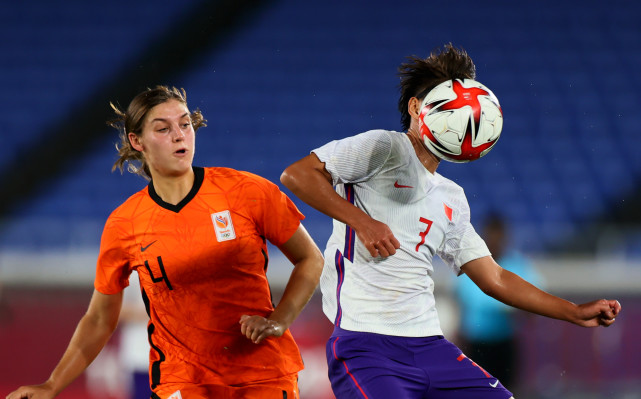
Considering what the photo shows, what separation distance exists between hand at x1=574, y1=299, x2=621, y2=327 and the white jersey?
0.65 meters

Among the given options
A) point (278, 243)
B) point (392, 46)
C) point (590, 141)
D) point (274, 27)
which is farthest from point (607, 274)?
point (274, 27)

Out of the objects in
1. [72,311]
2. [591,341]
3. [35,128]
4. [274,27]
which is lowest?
[591,341]

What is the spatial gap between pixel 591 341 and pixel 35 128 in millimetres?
7736

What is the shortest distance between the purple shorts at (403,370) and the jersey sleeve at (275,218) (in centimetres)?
57

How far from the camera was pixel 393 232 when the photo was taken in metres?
3.64

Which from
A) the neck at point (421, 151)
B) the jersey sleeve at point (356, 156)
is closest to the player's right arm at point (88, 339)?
the jersey sleeve at point (356, 156)

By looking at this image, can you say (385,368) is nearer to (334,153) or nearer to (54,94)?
(334,153)

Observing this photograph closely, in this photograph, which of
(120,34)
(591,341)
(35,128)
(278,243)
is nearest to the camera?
(278,243)

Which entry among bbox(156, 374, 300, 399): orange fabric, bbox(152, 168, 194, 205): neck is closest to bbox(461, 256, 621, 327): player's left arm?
bbox(156, 374, 300, 399): orange fabric

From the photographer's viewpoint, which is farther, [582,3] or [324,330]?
[582,3]

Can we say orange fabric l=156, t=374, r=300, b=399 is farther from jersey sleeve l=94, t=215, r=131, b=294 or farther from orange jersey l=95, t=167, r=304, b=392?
jersey sleeve l=94, t=215, r=131, b=294

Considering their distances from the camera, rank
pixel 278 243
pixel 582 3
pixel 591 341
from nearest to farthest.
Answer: pixel 278 243
pixel 591 341
pixel 582 3

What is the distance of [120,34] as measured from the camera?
39.2 feet

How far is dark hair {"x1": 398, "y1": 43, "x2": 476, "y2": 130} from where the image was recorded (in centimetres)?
374
